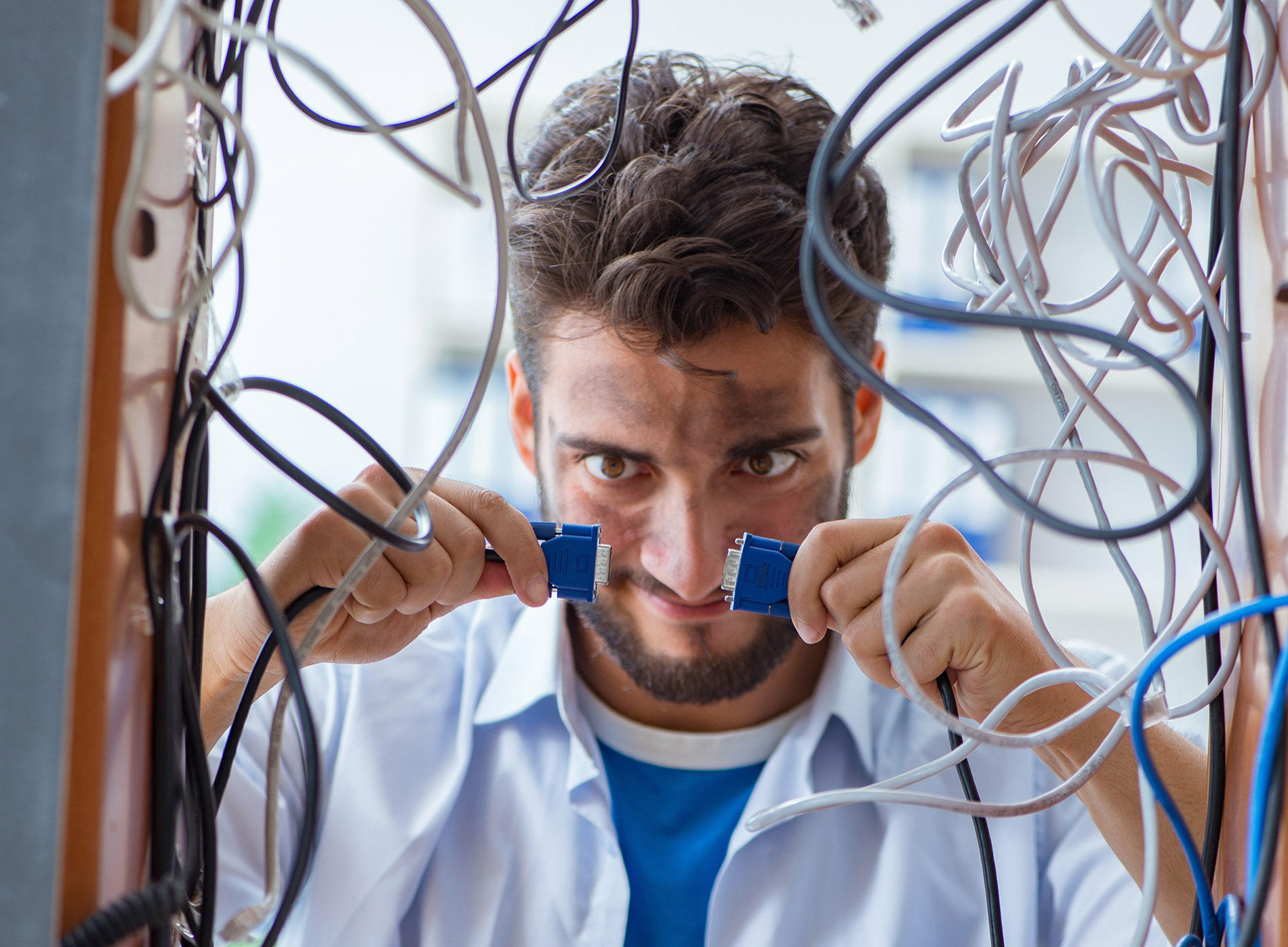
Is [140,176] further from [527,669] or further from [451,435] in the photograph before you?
[527,669]

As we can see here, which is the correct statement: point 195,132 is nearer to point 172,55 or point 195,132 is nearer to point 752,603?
point 172,55

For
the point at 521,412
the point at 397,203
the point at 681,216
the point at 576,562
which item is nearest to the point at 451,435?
the point at 576,562

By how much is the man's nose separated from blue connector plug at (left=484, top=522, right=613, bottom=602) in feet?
0.92

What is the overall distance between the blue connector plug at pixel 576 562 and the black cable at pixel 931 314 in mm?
342

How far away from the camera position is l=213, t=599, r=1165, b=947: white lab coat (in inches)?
38.5

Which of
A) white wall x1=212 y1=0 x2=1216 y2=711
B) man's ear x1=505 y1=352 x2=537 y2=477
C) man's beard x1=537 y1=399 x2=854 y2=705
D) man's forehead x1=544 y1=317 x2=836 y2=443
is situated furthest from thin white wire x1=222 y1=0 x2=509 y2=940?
white wall x1=212 y1=0 x2=1216 y2=711

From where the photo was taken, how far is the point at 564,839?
1045mm

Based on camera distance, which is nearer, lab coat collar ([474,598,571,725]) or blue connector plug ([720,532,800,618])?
blue connector plug ([720,532,800,618])

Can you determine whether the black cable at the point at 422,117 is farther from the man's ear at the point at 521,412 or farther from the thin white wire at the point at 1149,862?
the man's ear at the point at 521,412

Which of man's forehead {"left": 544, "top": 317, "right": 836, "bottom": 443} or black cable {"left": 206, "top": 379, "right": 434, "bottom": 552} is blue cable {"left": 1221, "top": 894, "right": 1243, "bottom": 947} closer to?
black cable {"left": 206, "top": 379, "right": 434, "bottom": 552}

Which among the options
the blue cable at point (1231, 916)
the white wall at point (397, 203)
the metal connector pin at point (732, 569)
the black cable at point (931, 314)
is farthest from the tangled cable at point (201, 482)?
the white wall at point (397, 203)

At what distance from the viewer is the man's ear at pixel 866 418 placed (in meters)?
1.24

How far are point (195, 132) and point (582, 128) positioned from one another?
2.37 ft

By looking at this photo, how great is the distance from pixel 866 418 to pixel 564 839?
661 mm
